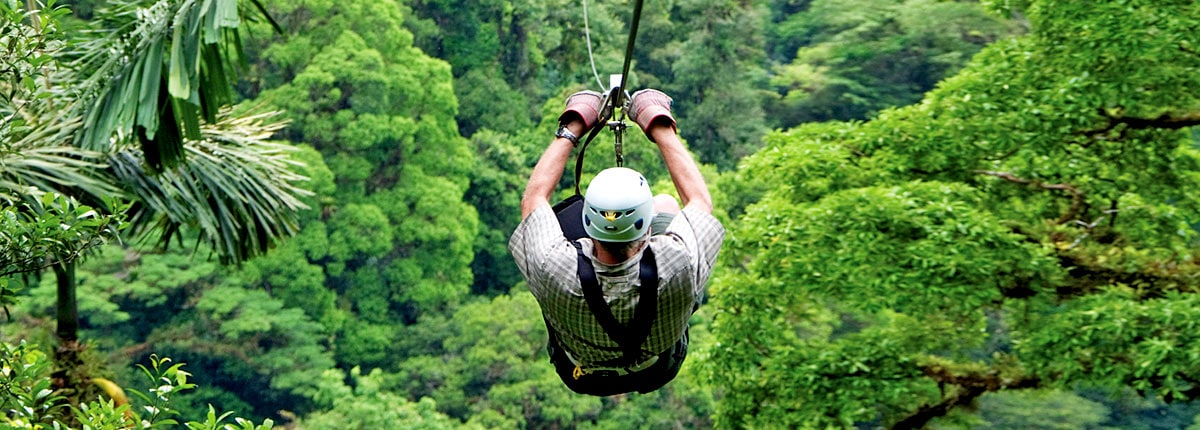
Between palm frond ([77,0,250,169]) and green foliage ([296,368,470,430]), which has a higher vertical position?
palm frond ([77,0,250,169])

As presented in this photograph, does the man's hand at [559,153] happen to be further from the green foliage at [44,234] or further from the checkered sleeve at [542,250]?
the green foliage at [44,234]

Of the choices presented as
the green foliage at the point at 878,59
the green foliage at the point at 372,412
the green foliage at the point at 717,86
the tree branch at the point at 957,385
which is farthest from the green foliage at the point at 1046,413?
the tree branch at the point at 957,385

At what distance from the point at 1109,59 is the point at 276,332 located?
16.1 metres

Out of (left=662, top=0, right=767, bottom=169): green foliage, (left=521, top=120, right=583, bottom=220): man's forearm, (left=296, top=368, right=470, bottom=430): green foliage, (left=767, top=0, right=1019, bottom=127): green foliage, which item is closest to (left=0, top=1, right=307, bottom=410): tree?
(left=521, top=120, right=583, bottom=220): man's forearm

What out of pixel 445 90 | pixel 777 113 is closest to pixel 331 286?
pixel 445 90

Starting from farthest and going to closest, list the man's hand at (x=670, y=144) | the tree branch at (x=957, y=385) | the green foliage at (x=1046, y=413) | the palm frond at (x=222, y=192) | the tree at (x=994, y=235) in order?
1. the green foliage at (x=1046, y=413)
2. the tree branch at (x=957, y=385)
3. the tree at (x=994, y=235)
4. the palm frond at (x=222, y=192)
5. the man's hand at (x=670, y=144)

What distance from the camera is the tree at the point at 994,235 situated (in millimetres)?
7211

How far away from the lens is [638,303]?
2.96m

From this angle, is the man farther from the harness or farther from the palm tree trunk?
the palm tree trunk

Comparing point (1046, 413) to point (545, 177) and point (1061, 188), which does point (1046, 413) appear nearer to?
point (1061, 188)

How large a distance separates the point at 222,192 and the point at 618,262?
3650mm

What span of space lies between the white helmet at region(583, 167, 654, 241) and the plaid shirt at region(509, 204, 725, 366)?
68 millimetres

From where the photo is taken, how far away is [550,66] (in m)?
27.2

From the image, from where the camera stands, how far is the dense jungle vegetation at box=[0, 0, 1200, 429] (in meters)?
4.47
